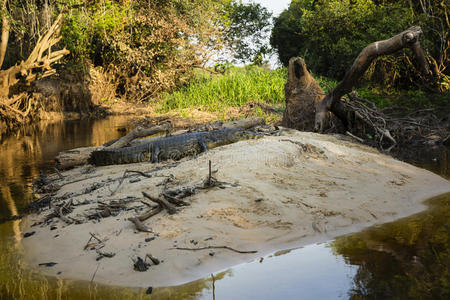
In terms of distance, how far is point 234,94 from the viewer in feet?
41.9

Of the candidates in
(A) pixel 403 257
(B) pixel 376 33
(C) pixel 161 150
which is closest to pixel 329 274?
(A) pixel 403 257

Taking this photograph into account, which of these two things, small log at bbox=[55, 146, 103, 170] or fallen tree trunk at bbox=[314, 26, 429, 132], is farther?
small log at bbox=[55, 146, 103, 170]

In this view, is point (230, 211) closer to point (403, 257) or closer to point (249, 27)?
point (403, 257)

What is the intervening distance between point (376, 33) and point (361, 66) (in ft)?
19.6

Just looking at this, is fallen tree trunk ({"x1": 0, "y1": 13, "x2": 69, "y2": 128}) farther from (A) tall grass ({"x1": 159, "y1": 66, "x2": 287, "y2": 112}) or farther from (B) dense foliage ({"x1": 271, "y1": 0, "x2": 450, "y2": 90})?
(B) dense foliage ({"x1": 271, "y1": 0, "x2": 450, "y2": 90})

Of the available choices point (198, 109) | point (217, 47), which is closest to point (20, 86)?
point (198, 109)

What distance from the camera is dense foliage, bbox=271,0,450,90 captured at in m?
10.9

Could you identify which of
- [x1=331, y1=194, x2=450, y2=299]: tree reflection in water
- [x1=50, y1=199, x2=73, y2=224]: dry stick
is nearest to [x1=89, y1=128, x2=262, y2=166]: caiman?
[x1=50, y1=199, x2=73, y2=224]: dry stick

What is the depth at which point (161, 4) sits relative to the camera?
56.3ft

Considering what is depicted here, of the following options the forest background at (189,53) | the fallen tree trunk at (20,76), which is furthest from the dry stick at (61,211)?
the fallen tree trunk at (20,76)

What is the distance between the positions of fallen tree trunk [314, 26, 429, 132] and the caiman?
6.24ft

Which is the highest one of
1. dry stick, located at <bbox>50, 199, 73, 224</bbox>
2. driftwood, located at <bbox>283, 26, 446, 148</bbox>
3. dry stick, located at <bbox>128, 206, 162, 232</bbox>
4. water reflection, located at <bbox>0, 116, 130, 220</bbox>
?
driftwood, located at <bbox>283, 26, 446, 148</bbox>

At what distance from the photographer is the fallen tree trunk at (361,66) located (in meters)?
6.08

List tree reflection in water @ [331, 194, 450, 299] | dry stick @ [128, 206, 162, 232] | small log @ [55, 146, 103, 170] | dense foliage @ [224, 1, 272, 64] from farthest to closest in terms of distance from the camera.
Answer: dense foliage @ [224, 1, 272, 64] → small log @ [55, 146, 103, 170] → dry stick @ [128, 206, 162, 232] → tree reflection in water @ [331, 194, 450, 299]
